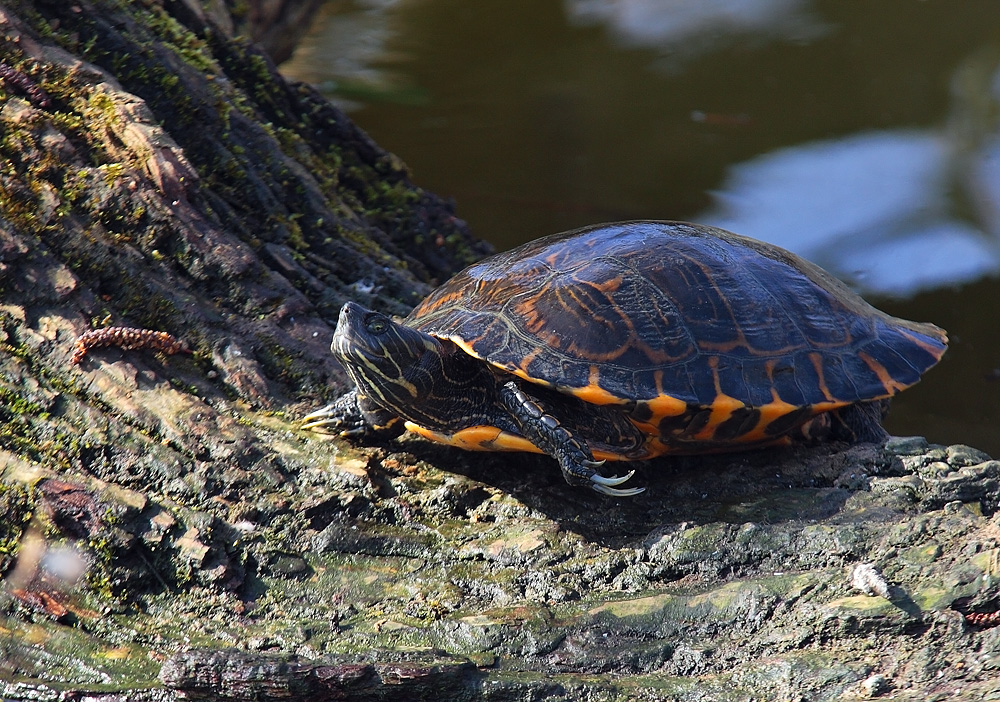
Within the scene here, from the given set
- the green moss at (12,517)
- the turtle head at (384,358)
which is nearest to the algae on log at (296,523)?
the green moss at (12,517)

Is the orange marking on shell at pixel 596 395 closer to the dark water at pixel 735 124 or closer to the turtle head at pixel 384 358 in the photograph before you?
the turtle head at pixel 384 358

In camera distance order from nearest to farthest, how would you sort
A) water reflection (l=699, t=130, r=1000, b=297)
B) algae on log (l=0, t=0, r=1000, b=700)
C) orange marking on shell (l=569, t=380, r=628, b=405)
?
algae on log (l=0, t=0, r=1000, b=700)
orange marking on shell (l=569, t=380, r=628, b=405)
water reflection (l=699, t=130, r=1000, b=297)

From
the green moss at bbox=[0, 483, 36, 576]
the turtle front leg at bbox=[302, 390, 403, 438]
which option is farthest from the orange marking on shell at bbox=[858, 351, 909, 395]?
the green moss at bbox=[0, 483, 36, 576]

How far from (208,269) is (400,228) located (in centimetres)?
171

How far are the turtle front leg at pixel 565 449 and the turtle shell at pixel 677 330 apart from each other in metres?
0.14

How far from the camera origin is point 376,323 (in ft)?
10.7

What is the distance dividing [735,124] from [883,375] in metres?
5.43

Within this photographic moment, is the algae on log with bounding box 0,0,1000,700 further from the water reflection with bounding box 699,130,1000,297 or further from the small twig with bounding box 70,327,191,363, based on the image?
the water reflection with bounding box 699,130,1000,297

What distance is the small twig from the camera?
317 centimetres

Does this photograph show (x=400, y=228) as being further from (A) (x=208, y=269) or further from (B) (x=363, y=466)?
(B) (x=363, y=466)

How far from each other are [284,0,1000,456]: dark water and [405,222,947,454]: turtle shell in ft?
6.69

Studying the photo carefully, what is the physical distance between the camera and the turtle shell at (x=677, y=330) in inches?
125

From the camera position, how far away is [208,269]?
371 cm

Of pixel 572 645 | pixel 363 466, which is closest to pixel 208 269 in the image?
pixel 363 466
